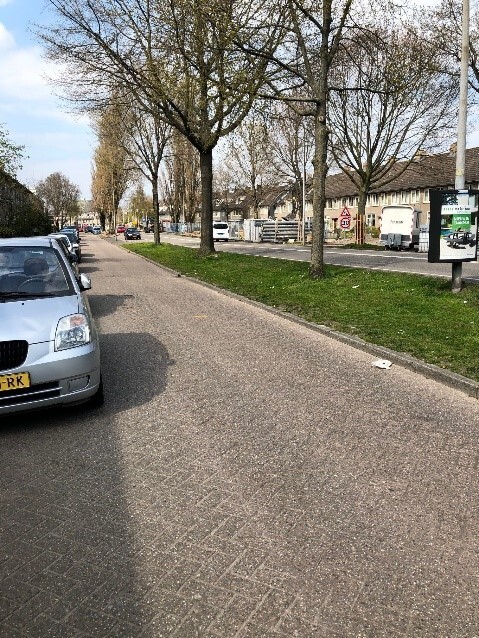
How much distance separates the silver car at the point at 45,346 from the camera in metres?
4.37

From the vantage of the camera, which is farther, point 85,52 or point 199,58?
point 85,52

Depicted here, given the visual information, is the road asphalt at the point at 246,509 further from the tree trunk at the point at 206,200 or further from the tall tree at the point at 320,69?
the tree trunk at the point at 206,200

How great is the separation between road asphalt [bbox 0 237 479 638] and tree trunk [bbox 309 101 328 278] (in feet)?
26.5

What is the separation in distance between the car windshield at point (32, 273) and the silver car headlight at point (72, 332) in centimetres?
58

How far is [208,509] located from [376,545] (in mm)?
1018

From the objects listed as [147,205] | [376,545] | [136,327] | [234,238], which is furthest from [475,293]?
[147,205]

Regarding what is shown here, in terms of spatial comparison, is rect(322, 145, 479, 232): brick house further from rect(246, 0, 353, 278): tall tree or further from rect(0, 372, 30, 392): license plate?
rect(0, 372, 30, 392): license plate

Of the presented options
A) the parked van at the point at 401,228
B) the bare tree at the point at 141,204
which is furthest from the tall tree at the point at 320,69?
the bare tree at the point at 141,204

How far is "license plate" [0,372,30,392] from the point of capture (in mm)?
4314

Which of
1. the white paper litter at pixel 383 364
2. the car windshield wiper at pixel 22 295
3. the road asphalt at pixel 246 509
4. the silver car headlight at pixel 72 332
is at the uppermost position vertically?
the car windshield wiper at pixel 22 295

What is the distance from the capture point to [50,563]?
9.27 ft

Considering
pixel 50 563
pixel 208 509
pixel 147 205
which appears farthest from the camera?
pixel 147 205

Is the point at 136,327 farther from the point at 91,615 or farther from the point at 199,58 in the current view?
the point at 199,58

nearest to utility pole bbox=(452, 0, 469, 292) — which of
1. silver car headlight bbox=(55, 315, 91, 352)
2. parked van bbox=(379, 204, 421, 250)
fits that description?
silver car headlight bbox=(55, 315, 91, 352)
